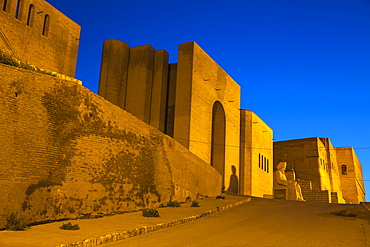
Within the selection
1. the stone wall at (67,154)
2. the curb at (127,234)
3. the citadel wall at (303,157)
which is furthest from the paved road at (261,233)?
the citadel wall at (303,157)

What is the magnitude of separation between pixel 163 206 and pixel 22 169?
22.1 ft

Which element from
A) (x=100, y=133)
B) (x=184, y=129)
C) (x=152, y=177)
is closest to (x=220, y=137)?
(x=184, y=129)

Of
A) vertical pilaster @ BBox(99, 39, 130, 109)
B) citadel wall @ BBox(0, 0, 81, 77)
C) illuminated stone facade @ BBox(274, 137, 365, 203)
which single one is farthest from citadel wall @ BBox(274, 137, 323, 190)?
citadel wall @ BBox(0, 0, 81, 77)

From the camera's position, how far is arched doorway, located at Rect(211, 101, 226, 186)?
31094mm

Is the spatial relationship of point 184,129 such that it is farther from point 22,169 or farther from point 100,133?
point 22,169

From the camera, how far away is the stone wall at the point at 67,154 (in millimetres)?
8906

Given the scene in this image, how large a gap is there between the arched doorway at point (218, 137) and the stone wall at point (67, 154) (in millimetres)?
16829

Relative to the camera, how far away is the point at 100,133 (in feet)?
38.1

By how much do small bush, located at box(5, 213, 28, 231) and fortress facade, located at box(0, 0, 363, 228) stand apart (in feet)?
0.48

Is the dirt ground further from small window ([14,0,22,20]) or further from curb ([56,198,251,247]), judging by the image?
small window ([14,0,22,20])

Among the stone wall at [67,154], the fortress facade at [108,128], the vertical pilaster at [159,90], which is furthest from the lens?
the vertical pilaster at [159,90]

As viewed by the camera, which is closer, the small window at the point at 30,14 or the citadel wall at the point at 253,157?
the small window at the point at 30,14

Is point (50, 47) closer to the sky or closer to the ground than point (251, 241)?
closer to the sky

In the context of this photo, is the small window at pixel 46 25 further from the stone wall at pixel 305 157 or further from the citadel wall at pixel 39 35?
the stone wall at pixel 305 157
